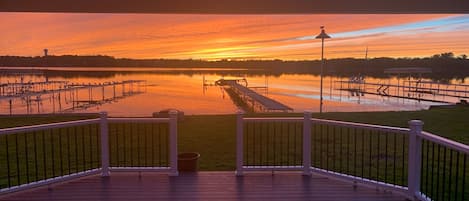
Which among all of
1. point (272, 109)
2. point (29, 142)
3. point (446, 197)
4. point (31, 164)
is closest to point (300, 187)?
point (446, 197)

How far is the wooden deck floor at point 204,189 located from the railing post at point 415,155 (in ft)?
0.66

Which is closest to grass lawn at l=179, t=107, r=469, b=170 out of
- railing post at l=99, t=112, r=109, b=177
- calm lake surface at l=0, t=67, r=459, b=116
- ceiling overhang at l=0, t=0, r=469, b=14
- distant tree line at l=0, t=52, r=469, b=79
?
railing post at l=99, t=112, r=109, b=177

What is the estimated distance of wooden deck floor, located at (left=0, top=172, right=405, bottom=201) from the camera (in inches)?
169

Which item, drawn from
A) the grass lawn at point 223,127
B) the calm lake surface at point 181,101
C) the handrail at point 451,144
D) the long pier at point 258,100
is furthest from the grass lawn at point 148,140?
the calm lake surface at point 181,101

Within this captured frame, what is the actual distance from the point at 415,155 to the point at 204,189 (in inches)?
95.6

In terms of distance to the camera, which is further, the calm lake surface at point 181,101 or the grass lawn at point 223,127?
the calm lake surface at point 181,101

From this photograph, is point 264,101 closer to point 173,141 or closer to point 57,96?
point 173,141

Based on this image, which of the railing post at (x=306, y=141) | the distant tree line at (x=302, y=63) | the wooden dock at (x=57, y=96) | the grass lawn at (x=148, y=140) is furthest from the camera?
the distant tree line at (x=302, y=63)

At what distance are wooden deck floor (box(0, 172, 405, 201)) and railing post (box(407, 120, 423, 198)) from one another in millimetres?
202

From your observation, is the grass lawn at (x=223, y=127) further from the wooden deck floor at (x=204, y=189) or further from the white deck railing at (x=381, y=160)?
the wooden deck floor at (x=204, y=189)

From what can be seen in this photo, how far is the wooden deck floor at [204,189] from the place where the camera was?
429cm

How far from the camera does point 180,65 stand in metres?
70.4

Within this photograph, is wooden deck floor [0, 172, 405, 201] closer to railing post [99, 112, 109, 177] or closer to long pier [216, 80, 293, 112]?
railing post [99, 112, 109, 177]

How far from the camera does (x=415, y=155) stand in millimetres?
4039
